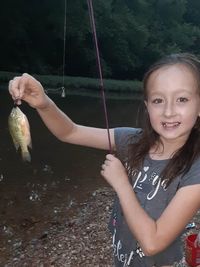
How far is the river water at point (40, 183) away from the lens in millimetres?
6543

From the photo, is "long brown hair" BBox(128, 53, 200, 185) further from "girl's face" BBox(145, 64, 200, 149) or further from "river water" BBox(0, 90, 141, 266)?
"river water" BBox(0, 90, 141, 266)

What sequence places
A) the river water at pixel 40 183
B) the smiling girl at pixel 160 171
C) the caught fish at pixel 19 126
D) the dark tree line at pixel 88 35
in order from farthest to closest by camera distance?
1. the dark tree line at pixel 88 35
2. the river water at pixel 40 183
3. the caught fish at pixel 19 126
4. the smiling girl at pixel 160 171

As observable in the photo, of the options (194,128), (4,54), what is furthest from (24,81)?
(4,54)

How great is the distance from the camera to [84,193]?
8133 millimetres

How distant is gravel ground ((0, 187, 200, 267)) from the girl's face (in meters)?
3.48

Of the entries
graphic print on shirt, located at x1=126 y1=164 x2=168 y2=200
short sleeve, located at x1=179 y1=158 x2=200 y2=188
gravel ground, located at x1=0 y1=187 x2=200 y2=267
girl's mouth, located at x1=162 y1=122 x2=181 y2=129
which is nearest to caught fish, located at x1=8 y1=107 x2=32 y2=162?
graphic print on shirt, located at x1=126 y1=164 x2=168 y2=200

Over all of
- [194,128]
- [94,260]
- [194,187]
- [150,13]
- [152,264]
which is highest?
[150,13]

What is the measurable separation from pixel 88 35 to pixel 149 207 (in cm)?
3559

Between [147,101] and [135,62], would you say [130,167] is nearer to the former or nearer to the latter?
[147,101]

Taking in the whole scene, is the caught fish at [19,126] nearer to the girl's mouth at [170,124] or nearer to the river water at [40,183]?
the girl's mouth at [170,124]

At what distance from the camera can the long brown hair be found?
2.11m

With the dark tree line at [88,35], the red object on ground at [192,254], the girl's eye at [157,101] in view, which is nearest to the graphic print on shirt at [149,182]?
the girl's eye at [157,101]

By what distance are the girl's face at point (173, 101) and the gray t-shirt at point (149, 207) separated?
16cm

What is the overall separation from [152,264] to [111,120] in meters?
14.9
